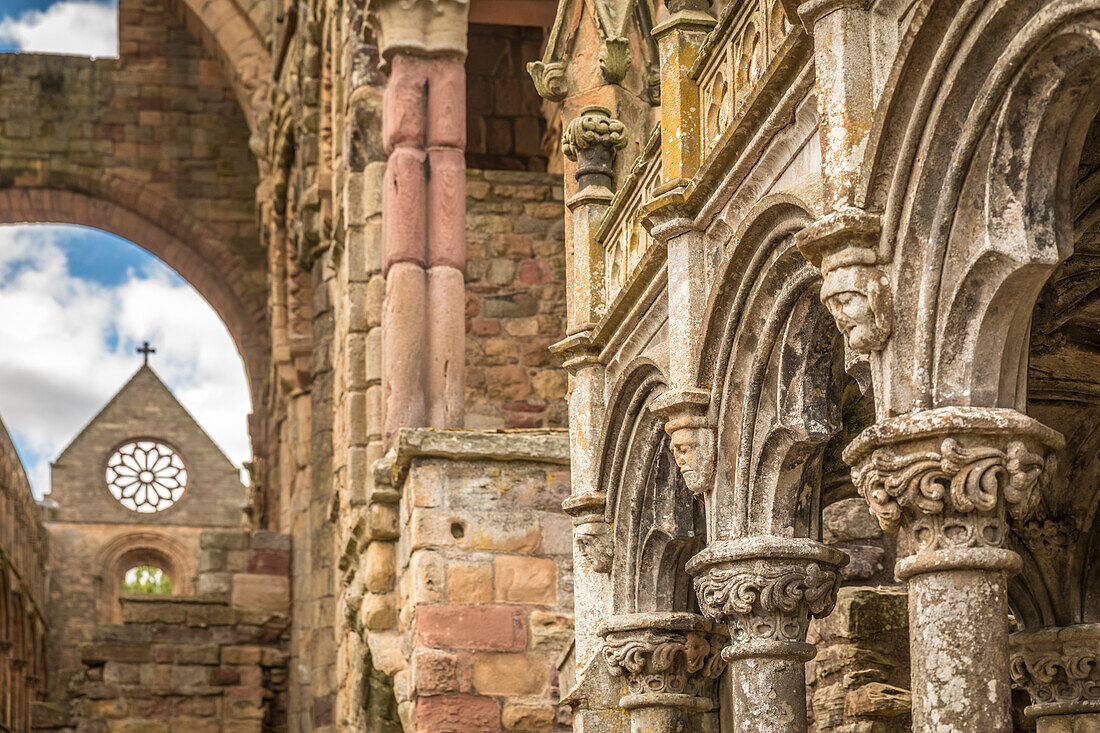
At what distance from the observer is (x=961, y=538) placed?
13.7ft

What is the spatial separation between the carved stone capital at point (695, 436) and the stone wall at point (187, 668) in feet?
32.8

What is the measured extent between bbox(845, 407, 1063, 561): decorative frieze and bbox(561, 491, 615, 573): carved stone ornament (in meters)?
3.29

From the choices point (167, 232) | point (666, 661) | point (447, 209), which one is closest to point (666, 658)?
point (666, 661)

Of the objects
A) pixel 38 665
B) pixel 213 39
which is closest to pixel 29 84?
pixel 213 39

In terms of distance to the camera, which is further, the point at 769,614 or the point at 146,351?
the point at 146,351

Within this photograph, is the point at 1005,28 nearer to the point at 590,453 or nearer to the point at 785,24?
the point at 785,24

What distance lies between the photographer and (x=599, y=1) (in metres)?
8.04

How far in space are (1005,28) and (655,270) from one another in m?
2.81

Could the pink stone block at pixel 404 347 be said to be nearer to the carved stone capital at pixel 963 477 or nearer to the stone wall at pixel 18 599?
the carved stone capital at pixel 963 477

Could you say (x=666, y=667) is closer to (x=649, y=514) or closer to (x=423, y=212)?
(x=649, y=514)

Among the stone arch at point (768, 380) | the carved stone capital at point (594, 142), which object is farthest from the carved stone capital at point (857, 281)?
the carved stone capital at point (594, 142)

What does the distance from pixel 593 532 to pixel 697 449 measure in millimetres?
1624

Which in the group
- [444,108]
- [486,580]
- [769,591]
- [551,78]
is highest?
[444,108]

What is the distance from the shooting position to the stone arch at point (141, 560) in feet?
110
